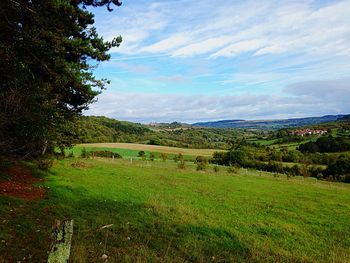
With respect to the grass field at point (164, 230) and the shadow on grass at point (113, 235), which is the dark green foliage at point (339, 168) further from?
the shadow on grass at point (113, 235)

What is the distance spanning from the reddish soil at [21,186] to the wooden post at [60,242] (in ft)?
38.2

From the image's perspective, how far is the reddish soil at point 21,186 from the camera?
1552cm

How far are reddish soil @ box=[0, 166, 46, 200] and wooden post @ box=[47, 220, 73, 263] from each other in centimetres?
1165

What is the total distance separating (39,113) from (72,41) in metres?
3.67

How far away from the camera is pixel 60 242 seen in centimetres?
470

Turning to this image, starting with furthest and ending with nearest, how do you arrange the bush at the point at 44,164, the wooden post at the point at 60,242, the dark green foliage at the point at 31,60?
1. the bush at the point at 44,164
2. the dark green foliage at the point at 31,60
3. the wooden post at the point at 60,242

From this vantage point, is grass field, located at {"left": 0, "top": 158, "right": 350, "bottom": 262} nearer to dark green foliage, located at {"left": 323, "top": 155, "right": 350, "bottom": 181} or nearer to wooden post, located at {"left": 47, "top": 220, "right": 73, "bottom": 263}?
wooden post, located at {"left": 47, "top": 220, "right": 73, "bottom": 263}

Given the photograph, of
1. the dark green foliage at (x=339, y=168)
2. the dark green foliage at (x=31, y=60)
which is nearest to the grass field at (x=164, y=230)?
the dark green foliage at (x=31, y=60)

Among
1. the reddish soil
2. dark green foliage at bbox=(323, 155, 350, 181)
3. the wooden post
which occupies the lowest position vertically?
dark green foliage at bbox=(323, 155, 350, 181)

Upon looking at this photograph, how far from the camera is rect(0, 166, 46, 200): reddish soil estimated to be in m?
15.5

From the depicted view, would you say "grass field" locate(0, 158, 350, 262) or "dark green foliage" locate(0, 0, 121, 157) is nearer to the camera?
"grass field" locate(0, 158, 350, 262)

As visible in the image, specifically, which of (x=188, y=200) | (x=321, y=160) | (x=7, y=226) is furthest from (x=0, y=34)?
(x=321, y=160)

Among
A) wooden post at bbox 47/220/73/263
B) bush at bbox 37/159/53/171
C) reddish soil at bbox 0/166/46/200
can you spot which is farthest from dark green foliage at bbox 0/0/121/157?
bush at bbox 37/159/53/171

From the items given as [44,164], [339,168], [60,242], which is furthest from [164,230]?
[339,168]
